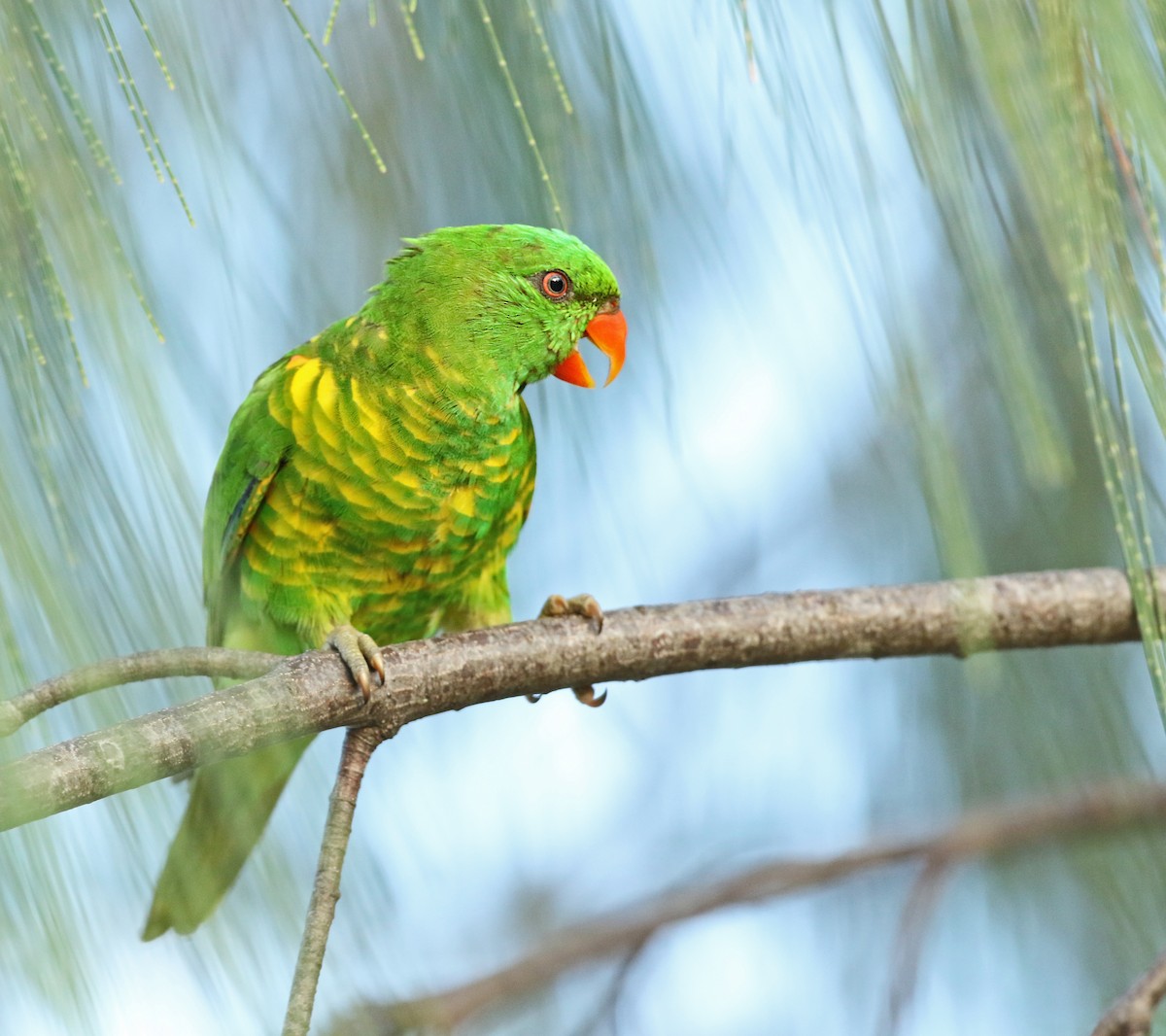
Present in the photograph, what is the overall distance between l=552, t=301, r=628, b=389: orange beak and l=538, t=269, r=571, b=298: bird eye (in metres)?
0.06

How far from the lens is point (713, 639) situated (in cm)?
129

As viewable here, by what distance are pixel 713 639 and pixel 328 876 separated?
1.63ft

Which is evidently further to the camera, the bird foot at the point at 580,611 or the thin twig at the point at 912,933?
the thin twig at the point at 912,933

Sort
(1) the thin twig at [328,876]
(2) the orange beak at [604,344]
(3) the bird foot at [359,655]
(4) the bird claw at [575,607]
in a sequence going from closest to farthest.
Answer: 1. (1) the thin twig at [328,876]
2. (3) the bird foot at [359,655]
3. (4) the bird claw at [575,607]
4. (2) the orange beak at [604,344]

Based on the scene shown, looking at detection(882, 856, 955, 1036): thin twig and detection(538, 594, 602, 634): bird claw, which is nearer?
detection(538, 594, 602, 634): bird claw

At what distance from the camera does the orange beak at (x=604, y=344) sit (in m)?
1.60

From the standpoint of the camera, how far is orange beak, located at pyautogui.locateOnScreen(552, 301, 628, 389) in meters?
1.60

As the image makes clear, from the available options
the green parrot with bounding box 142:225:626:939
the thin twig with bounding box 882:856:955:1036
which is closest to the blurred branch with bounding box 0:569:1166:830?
the green parrot with bounding box 142:225:626:939

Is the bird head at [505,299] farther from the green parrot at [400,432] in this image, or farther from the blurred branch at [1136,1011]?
the blurred branch at [1136,1011]

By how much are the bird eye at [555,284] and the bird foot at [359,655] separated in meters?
0.55

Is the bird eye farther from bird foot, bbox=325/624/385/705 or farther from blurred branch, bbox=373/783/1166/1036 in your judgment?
blurred branch, bbox=373/783/1166/1036

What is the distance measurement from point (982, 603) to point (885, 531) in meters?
0.72

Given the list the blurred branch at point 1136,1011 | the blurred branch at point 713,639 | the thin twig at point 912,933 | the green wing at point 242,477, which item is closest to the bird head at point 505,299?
the green wing at point 242,477

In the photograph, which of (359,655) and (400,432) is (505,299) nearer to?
(400,432)
